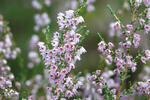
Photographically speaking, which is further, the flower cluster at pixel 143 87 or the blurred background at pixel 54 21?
the blurred background at pixel 54 21

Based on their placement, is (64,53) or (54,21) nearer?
(64,53)

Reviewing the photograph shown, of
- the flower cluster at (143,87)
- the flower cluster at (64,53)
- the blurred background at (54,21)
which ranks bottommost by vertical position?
the flower cluster at (143,87)

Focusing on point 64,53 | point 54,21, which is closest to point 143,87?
point 64,53

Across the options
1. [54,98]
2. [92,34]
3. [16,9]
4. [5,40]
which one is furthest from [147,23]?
[16,9]

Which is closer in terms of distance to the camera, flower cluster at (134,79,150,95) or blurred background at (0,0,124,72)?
flower cluster at (134,79,150,95)

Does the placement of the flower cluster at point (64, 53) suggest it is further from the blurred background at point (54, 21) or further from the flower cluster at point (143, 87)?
the blurred background at point (54, 21)

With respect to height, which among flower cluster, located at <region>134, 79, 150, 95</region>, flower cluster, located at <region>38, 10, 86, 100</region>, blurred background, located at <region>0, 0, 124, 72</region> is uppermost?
blurred background, located at <region>0, 0, 124, 72</region>

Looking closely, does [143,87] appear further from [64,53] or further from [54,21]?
[54,21]

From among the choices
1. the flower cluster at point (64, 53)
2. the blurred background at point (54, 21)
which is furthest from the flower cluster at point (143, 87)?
the blurred background at point (54, 21)

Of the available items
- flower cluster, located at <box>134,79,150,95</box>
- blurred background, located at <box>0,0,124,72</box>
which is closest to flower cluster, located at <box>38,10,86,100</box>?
flower cluster, located at <box>134,79,150,95</box>

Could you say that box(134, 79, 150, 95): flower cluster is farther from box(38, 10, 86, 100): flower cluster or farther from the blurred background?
the blurred background

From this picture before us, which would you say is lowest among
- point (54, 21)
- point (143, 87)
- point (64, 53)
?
point (143, 87)
